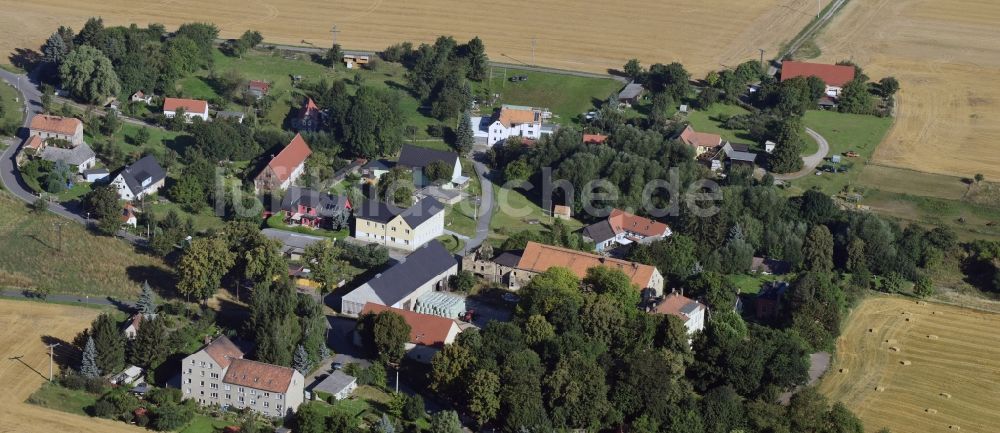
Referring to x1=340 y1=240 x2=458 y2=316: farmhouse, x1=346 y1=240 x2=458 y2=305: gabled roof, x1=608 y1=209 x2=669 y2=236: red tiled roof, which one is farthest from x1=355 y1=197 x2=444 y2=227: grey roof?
x1=608 y1=209 x2=669 y2=236: red tiled roof

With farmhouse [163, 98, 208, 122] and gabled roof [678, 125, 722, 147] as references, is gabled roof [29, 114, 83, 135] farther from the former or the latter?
gabled roof [678, 125, 722, 147]

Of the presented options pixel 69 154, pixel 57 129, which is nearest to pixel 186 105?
pixel 57 129

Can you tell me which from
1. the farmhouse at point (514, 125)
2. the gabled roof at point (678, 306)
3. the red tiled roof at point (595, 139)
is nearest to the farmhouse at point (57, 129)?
the farmhouse at point (514, 125)

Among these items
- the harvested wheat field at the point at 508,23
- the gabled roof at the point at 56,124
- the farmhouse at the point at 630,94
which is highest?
the harvested wheat field at the point at 508,23

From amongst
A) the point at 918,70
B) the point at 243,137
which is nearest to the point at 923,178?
the point at 918,70

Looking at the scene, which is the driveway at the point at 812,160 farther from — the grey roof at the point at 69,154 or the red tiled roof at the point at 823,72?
the grey roof at the point at 69,154

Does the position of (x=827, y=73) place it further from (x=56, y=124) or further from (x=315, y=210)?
(x=56, y=124)

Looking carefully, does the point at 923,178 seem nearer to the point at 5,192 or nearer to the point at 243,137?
the point at 243,137
